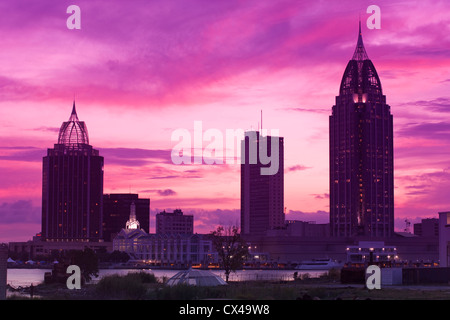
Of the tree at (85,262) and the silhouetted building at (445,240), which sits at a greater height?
the silhouetted building at (445,240)

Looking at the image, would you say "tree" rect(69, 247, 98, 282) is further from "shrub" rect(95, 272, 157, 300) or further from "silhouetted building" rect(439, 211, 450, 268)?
"shrub" rect(95, 272, 157, 300)

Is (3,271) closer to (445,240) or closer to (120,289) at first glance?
(120,289)

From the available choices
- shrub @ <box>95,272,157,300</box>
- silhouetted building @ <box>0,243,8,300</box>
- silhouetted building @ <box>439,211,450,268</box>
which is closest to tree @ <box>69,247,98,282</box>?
silhouetted building @ <box>439,211,450,268</box>

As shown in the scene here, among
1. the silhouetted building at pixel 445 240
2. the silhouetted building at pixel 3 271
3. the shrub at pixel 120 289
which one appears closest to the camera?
the silhouetted building at pixel 3 271

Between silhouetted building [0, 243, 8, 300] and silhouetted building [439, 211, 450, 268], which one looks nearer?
silhouetted building [0, 243, 8, 300]

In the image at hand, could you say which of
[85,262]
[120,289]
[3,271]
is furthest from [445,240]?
[3,271]

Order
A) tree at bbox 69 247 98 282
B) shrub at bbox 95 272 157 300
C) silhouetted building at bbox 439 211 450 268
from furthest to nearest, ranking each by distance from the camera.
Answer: tree at bbox 69 247 98 282 < silhouetted building at bbox 439 211 450 268 < shrub at bbox 95 272 157 300

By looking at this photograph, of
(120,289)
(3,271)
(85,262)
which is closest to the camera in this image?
(3,271)

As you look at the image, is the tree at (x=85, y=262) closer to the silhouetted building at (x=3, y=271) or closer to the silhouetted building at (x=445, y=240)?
the silhouetted building at (x=445, y=240)

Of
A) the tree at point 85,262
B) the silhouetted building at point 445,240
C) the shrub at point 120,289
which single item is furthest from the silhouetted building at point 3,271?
the silhouetted building at point 445,240

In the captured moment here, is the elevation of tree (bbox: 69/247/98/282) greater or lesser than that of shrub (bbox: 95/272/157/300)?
lesser

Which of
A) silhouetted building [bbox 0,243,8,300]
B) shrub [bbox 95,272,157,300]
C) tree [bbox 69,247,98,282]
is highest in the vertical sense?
silhouetted building [bbox 0,243,8,300]
